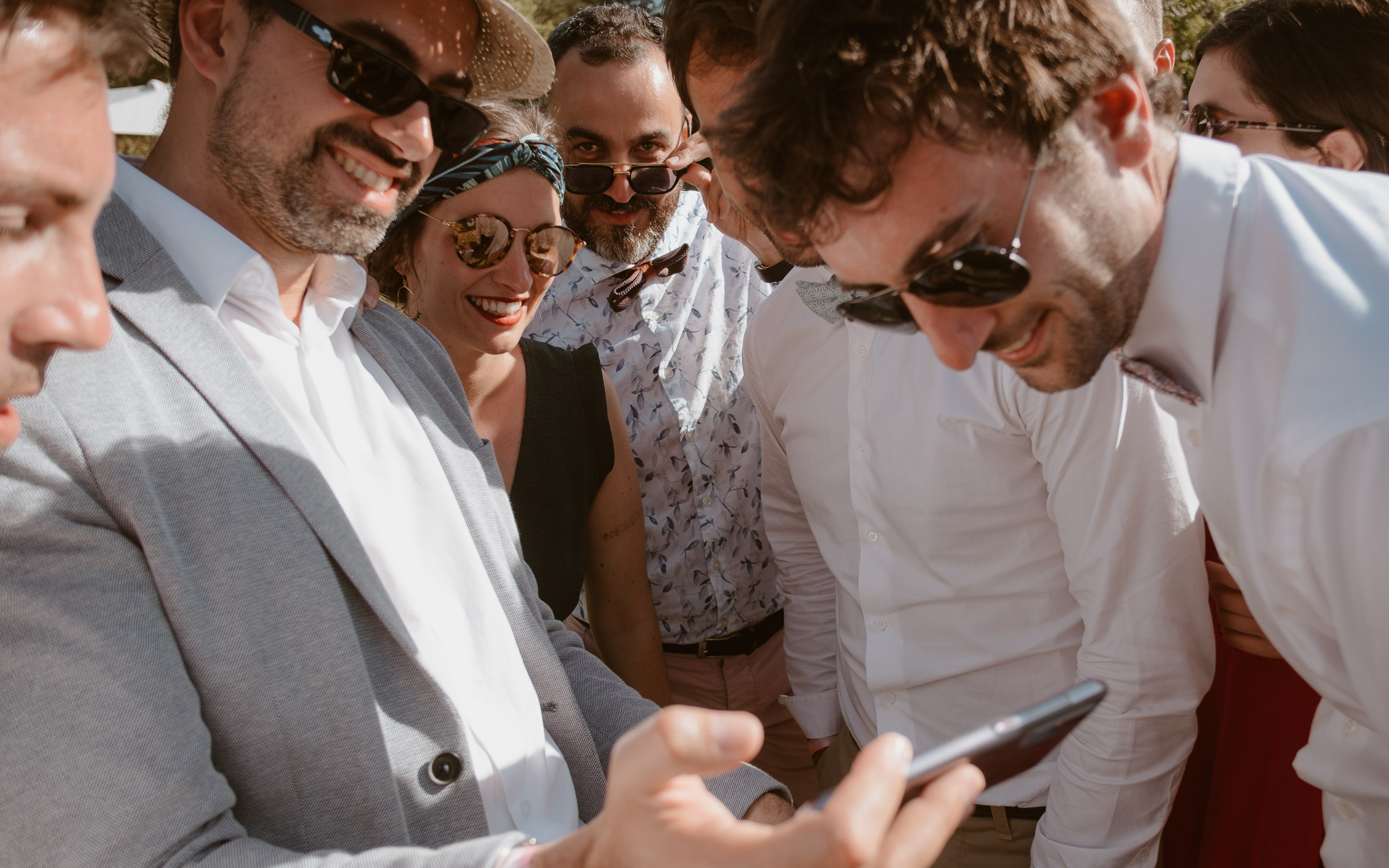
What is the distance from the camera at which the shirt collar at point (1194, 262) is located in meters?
1.46

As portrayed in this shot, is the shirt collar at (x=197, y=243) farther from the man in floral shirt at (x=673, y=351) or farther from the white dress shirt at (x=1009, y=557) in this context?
the man in floral shirt at (x=673, y=351)

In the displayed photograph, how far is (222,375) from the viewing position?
5.13 ft

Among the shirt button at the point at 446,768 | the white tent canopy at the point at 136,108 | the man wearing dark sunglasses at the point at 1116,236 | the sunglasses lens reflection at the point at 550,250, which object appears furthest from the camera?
the white tent canopy at the point at 136,108

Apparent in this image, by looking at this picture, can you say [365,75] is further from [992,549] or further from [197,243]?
[992,549]

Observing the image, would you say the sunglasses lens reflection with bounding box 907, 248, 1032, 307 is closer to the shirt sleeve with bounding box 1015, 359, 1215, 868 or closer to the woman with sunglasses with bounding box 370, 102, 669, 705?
the shirt sleeve with bounding box 1015, 359, 1215, 868

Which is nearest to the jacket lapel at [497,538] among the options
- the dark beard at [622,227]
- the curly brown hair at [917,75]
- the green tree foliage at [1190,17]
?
the curly brown hair at [917,75]

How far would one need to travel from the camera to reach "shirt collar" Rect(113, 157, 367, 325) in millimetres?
1703

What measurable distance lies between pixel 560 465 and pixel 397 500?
1.06 meters

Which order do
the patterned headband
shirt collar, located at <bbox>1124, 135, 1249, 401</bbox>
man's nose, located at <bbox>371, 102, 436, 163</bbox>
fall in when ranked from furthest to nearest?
1. the patterned headband
2. man's nose, located at <bbox>371, 102, 436, 163</bbox>
3. shirt collar, located at <bbox>1124, 135, 1249, 401</bbox>

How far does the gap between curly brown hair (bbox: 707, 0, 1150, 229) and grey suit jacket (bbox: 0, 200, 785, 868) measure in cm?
103

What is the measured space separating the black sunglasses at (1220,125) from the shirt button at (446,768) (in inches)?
113

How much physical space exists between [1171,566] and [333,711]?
1.67 m

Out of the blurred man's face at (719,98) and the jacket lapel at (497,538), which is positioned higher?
the blurred man's face at (719,98)

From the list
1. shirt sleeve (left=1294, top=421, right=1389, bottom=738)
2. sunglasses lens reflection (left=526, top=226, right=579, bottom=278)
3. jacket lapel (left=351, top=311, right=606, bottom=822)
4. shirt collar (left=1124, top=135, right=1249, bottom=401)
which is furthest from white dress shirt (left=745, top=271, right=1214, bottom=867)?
jacket lapel (left=351, top=311, right=606, bottom=822)
